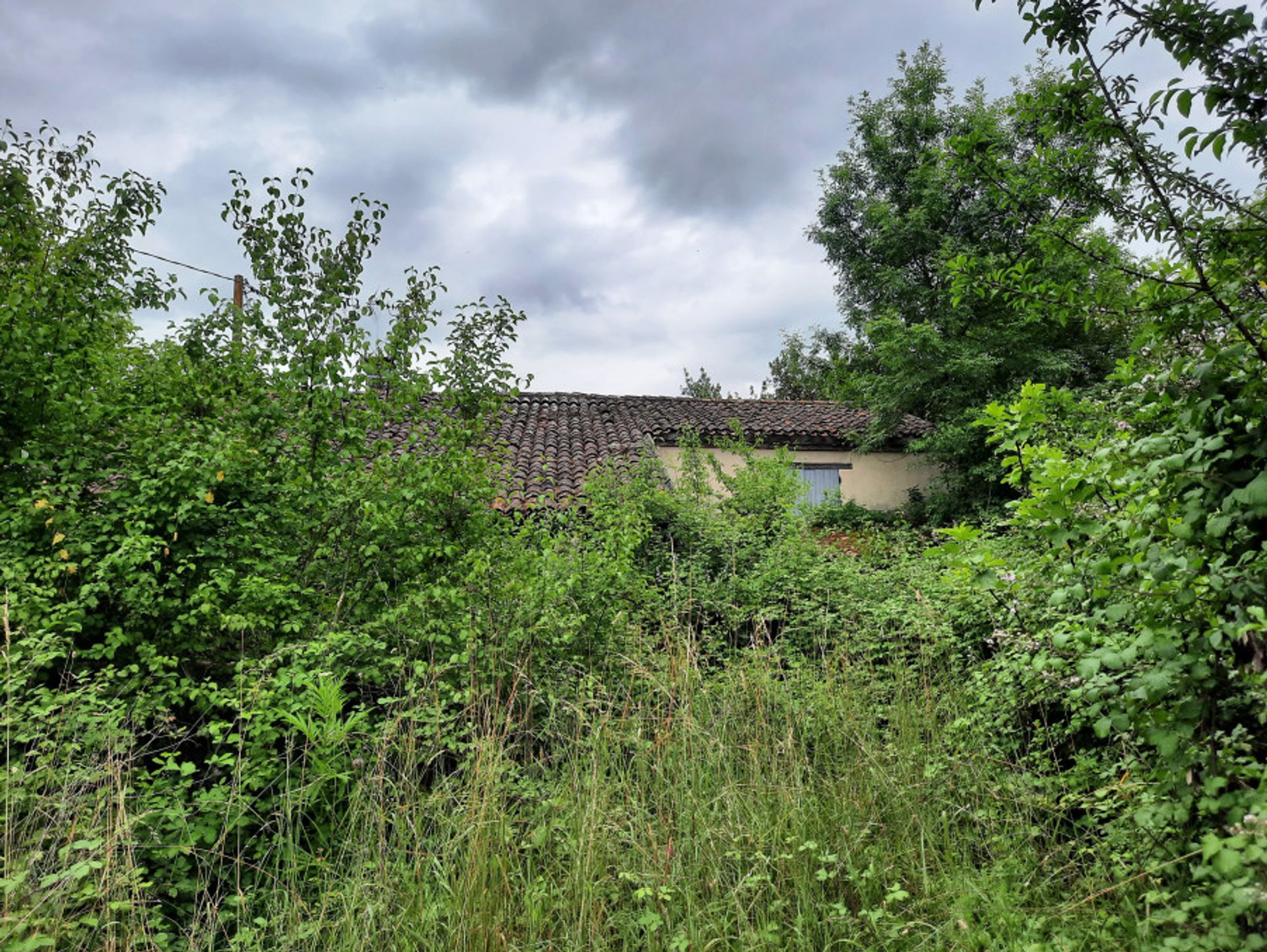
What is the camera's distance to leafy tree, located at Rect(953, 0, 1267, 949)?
1.45m

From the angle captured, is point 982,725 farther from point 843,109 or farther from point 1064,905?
point 843,109

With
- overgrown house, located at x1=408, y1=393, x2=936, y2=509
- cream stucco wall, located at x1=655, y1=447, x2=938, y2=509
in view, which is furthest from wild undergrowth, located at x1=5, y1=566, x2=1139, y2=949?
cream stucco wall, located at x1=655, y1=447, x2=938, y2=509

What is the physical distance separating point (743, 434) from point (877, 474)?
14.7 feet

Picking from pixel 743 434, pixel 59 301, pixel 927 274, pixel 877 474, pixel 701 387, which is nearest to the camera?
pixel 59 301

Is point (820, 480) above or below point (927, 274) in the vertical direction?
below

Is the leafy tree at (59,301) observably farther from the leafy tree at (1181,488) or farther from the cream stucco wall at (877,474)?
the cream stucco wall at (877,474)

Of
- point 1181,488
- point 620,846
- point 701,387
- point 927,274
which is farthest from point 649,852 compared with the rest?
point 701,387

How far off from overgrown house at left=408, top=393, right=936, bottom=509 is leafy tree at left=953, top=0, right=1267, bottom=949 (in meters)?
10.8

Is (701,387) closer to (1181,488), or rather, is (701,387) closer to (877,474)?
(877,474)

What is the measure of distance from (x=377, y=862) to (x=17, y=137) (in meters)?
4.91

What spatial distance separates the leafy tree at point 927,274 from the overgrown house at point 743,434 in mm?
1100

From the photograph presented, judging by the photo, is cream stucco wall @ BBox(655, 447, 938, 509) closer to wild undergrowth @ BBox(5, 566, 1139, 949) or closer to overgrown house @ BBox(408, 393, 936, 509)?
overgrown house @ BBox(408, 393, 936, 509)

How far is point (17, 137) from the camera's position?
13.7ft

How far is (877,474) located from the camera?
1591 cm
